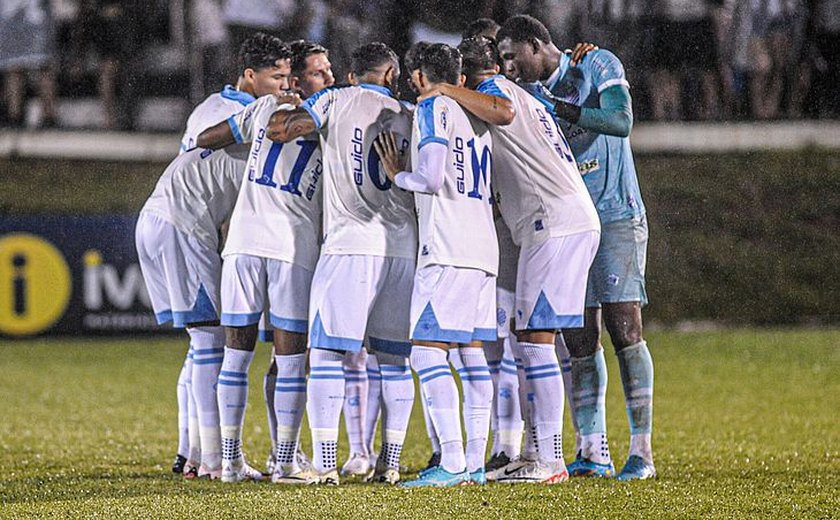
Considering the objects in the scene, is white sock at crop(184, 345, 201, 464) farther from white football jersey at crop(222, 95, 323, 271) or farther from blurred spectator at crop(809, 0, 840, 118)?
blurred spectator at crop(809, 0, 840, 118)

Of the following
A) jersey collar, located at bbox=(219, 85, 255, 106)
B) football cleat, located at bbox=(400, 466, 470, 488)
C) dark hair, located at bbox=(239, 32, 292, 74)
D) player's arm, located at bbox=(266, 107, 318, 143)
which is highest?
dark hair, located at bbox=(239, 32, 292, 74)

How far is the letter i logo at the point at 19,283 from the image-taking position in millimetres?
14789

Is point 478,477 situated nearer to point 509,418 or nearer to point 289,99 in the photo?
point 509,418

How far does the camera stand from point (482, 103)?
652 centimetres

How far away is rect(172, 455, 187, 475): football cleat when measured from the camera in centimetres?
738

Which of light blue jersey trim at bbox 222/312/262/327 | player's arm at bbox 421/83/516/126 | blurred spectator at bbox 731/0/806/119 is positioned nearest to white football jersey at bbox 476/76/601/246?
player's arm at bbox 421/83/516/126

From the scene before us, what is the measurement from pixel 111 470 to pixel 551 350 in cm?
247

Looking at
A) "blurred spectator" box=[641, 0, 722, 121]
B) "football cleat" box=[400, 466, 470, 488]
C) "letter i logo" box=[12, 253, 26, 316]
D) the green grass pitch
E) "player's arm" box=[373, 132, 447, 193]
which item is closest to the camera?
the green grass pitch

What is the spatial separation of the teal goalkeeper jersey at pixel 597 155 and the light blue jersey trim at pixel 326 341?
57.5 inches

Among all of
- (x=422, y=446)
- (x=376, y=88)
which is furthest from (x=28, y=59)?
(x=376, y=88)

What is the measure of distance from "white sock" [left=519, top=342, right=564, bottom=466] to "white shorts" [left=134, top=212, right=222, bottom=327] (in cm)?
174

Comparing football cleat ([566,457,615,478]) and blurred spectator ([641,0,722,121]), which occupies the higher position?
→ blurred spectator ([641,0,722,121])

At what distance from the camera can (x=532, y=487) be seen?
6.41m

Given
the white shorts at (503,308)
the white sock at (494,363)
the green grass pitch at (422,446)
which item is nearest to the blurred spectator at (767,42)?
the green grass pitch at (422,446)
